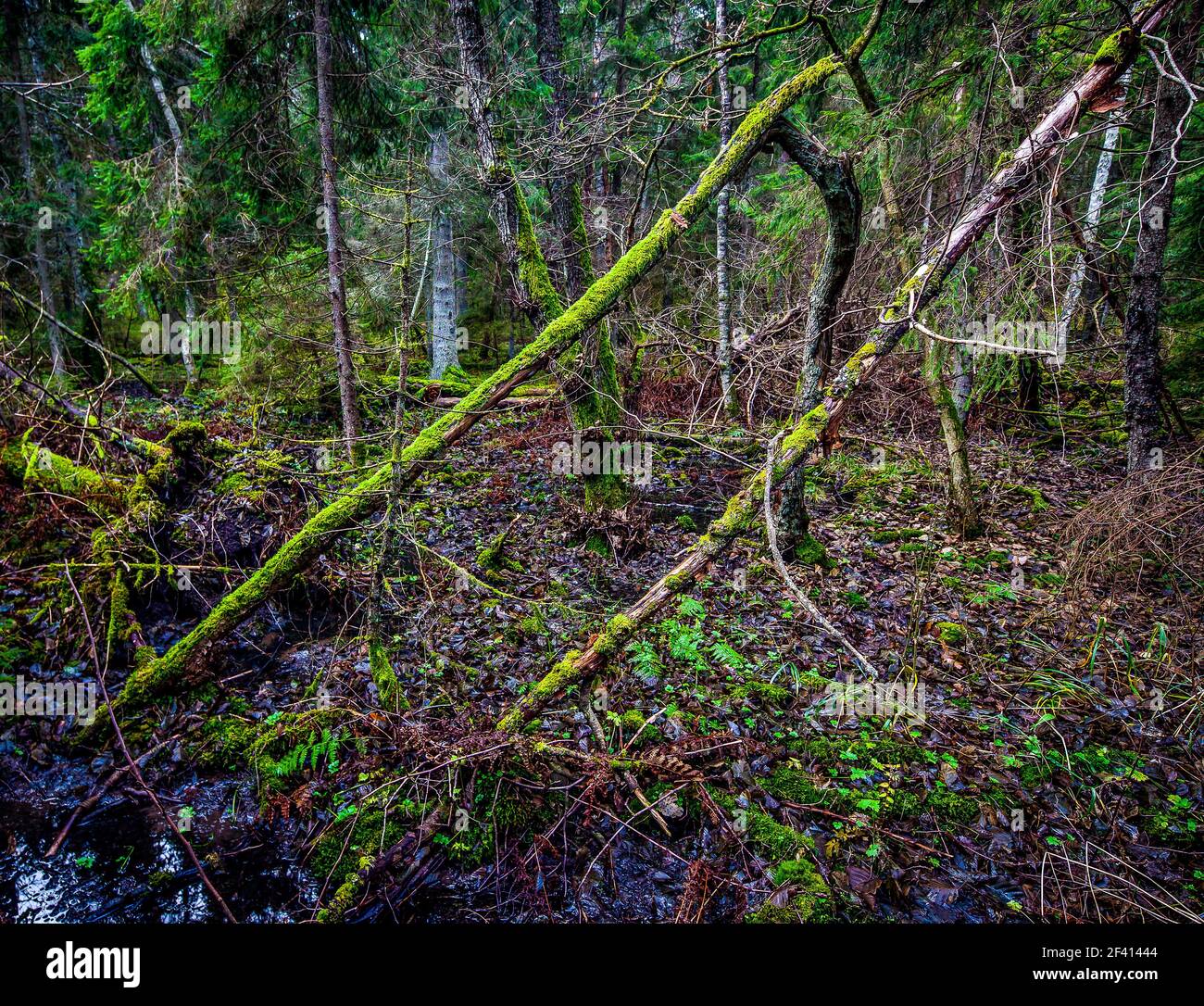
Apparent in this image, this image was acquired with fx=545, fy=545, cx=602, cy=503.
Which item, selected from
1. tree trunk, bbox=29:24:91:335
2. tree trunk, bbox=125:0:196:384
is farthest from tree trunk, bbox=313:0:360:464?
tree trunk, bbox=29:24:91:335

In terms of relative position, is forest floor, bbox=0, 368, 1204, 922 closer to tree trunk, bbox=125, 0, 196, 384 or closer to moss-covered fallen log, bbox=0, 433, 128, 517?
moss-covered fallen log, bbox=0, 433, 128, 517

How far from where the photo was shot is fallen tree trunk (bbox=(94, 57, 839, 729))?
11.5ft

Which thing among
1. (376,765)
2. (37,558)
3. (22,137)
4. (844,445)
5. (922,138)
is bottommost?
(376,765)

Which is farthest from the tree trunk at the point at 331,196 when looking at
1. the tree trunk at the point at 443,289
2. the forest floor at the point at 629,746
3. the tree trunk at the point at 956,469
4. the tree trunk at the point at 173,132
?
the tree trunk at the point at 956,469

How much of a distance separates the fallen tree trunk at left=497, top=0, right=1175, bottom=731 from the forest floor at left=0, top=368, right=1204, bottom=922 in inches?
18.9

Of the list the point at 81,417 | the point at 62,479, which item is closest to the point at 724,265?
the point at 81,417

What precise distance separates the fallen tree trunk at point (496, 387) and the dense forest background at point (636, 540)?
33 millimetres

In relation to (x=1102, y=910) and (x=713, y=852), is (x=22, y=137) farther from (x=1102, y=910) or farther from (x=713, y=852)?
(x=1102, y=910)

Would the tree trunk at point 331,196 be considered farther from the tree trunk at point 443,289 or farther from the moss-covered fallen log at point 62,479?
the tree trunk at point 443,289

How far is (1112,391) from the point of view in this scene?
10727mm

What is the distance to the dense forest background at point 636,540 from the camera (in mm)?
3422

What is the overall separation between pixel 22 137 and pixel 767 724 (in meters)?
20.0

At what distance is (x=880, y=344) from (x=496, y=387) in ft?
7.89

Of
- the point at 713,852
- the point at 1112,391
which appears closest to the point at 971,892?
the point at 713,852
